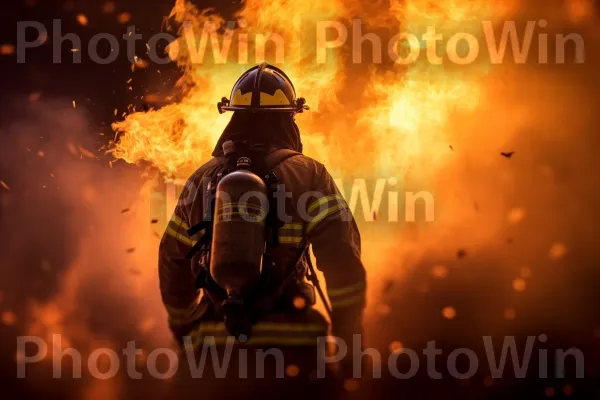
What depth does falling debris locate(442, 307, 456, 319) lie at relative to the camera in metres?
7.49

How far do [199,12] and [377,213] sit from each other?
10.3 feet

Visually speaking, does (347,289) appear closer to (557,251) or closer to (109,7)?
(557,251)

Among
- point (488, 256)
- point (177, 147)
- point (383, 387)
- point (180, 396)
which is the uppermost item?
point (177, 147)

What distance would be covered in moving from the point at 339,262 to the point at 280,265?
15.8 inches

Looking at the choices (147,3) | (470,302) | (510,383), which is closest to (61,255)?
(147,3)

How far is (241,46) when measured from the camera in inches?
296

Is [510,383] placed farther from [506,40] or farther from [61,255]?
[61,255]

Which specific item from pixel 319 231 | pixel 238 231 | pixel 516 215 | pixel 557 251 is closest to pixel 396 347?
pixel 516 215

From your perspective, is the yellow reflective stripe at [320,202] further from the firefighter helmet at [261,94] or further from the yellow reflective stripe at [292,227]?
the firefighter helmet at [261,94]

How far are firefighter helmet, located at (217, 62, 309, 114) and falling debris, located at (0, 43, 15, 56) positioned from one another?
4.03m

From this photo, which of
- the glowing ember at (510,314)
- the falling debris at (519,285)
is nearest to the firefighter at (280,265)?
the glowing ember at (510,314)

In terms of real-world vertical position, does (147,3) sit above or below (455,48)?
above

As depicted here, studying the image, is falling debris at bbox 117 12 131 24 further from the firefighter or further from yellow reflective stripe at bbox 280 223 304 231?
yellow reflective stripe at bbox 280 223 304 231

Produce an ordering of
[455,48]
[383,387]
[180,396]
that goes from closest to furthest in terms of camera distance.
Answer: [180,396], [383,387], [455,48]
